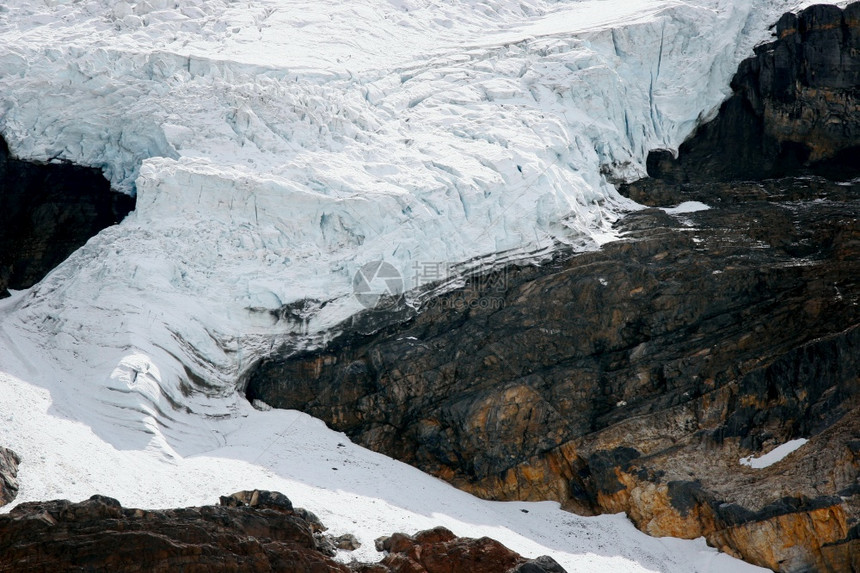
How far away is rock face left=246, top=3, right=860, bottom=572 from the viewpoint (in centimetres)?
Answer: 2714

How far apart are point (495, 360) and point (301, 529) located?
33.7 feet

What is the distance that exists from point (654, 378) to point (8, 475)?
19.2m

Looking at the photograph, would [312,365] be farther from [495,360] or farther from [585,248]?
[585,248]

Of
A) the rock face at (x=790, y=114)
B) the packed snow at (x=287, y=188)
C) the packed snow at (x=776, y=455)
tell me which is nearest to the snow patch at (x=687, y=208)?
the rock face at (x=790, y=114)

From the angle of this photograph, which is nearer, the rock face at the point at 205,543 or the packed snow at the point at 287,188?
the rock face at the point at 205,543

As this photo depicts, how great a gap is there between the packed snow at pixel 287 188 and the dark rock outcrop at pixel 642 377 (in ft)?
3.32

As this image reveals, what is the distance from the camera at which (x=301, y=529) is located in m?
23.0

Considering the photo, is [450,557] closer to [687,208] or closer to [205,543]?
[205,543]

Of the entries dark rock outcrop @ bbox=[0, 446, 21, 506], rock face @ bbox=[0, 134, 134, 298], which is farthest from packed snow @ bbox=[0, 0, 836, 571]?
rock face @ bbox=[0, 134, 134, 298]

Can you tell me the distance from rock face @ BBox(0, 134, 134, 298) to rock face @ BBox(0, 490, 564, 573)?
16.7 metres

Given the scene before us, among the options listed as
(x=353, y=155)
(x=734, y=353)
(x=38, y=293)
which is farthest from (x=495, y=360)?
(x=38, y=293)

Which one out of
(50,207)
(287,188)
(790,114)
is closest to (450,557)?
(287,188)

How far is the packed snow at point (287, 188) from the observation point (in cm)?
2692

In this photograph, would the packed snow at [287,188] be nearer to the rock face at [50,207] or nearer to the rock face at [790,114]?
the rock face at [50,207]
